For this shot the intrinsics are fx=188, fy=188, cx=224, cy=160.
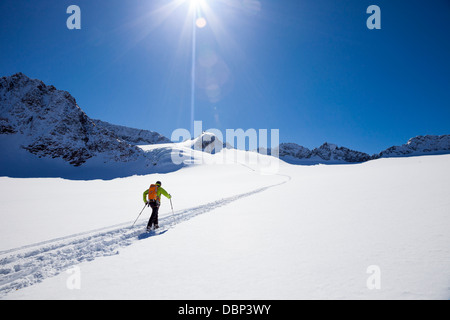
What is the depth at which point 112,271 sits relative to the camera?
4.37m

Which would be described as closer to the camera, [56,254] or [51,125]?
[56,254]

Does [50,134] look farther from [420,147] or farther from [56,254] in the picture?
[420,147]

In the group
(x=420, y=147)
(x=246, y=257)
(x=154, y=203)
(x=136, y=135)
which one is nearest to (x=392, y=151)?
(x=420, y=147)

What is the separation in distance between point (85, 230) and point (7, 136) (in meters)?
53.4

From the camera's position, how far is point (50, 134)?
44969mm

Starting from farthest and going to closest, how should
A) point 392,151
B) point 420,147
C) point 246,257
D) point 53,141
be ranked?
point 420,147 → point 392,151 → point 53,141 → point 246,257

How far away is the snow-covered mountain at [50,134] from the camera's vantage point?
134ft

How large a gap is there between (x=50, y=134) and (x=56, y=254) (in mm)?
54231

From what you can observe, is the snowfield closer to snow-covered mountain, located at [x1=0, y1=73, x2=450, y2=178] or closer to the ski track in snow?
the ski track in snow

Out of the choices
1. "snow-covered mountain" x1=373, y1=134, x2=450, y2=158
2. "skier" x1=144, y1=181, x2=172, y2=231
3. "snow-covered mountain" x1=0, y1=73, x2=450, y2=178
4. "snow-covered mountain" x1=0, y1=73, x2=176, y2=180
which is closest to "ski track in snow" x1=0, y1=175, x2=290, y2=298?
"skier" x1=144, y1=181, x2=172, y2=231

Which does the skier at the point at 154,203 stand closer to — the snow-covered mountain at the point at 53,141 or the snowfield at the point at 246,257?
the snowfield at the point at 246,257

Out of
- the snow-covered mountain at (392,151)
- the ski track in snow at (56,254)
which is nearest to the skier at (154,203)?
the ski track in snow at (56,254)

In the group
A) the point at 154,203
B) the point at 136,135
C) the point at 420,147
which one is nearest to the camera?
the point at 154,203
